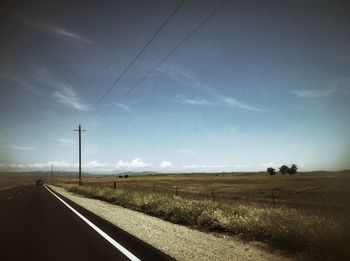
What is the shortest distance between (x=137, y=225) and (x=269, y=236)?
5090mm

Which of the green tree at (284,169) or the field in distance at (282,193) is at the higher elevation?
the green tree at (284,169)

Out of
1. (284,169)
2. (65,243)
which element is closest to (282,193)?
(65,243)

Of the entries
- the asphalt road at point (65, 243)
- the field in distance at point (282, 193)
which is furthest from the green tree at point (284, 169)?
the asphalt road at point (65, 243)

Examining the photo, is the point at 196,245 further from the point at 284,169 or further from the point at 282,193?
the point at 284,169

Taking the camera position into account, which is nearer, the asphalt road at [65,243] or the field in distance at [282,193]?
the asphalt road at [65,243]

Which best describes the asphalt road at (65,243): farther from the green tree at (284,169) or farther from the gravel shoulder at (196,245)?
the green tree at (284,169)

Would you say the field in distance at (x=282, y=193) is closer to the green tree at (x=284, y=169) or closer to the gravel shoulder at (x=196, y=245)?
the gravel shoulder at (x=196, y=245)

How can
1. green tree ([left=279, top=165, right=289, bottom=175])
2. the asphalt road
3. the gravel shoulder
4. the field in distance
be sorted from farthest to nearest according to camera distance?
1. green tree ([left=279, top=165, right=289, bottom=175])
2. the field in distance
3. the asphalt road
4. the gravel shoulder

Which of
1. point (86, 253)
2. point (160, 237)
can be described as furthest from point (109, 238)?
point (86, 253)

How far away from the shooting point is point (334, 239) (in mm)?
7699

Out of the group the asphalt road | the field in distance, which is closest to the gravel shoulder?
the asphalt road

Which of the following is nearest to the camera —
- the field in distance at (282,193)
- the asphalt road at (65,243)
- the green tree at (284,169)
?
the asphalt road at (65,243)

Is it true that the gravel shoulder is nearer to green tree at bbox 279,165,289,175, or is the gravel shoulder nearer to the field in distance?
the field in distance

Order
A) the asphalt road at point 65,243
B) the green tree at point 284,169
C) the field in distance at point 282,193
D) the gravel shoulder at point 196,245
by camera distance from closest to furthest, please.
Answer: the gravel shoulder at point 196,245 → the asphalt road at point 65,243 → the field in distance at point 282,193 → the green tree at point 284,169
